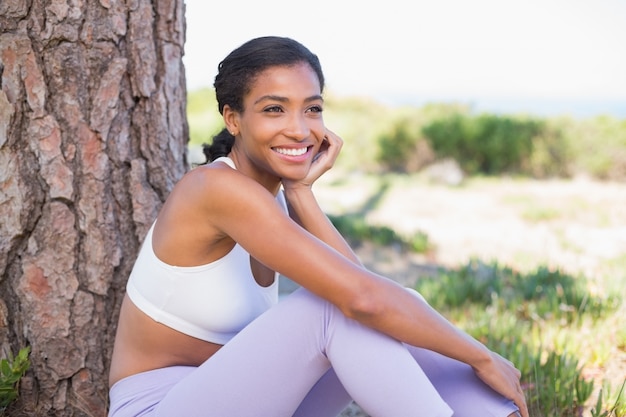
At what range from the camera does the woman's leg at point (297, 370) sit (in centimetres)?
168

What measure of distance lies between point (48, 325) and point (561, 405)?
1.96m

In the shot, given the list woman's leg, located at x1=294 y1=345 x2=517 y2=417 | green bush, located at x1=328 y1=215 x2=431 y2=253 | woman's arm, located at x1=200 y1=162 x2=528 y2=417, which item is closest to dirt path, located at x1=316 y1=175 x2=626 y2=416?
green bush, located at x1=328 y1=215 x2=431 y2=253

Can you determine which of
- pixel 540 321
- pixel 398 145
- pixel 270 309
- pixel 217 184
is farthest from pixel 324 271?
pixel 398 145

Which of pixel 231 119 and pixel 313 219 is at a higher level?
pixel 231 119

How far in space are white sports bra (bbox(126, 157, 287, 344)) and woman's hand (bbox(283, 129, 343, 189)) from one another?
26 centimetres

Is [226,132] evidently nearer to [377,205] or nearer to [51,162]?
[51,162]

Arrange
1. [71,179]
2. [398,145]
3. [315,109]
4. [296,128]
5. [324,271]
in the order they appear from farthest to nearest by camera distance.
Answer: [398,145]
[71,179]
[315,109]
[296,128]
[324,271]

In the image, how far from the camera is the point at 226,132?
2268 millimetres

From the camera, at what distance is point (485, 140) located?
12.2 m

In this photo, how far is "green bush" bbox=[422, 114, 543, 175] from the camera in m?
11.9

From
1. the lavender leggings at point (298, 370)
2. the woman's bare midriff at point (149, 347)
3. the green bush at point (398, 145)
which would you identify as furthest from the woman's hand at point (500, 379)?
the green bush at point (398, 145)

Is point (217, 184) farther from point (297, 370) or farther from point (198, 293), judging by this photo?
point (297, 370)

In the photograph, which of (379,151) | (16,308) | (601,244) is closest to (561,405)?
(16,308)

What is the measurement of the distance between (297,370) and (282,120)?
0.76 metres
